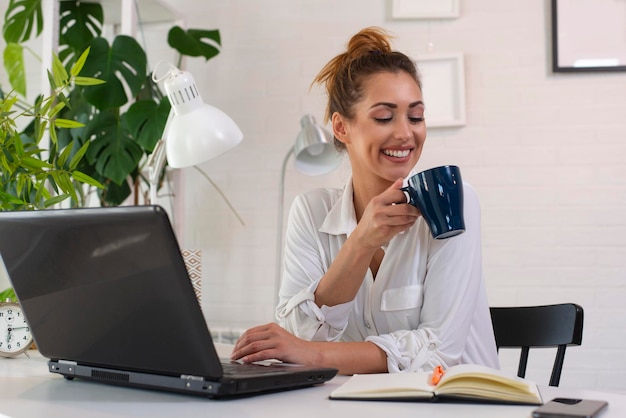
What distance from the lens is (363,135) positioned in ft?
5.86

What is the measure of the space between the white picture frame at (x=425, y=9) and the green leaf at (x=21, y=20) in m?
1.33

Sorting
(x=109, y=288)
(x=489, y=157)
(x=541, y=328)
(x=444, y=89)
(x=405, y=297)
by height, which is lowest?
(x=541, y=328)

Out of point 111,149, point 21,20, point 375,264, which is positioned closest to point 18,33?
point 21,20

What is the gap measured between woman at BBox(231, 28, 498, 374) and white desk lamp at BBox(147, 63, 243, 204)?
264mm

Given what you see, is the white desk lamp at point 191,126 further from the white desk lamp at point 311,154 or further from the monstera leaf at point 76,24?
the monstera leaf at point 76,24

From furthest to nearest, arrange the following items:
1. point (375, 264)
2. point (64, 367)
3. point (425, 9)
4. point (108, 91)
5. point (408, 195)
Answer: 1. point (425, 9)
2. point (108, 91)
3. point (375, 264)
4. point (408, 195)
5. point (64, 367)

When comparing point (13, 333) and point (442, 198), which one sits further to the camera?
point (13, 333)

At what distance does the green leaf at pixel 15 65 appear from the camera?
3.10 metres

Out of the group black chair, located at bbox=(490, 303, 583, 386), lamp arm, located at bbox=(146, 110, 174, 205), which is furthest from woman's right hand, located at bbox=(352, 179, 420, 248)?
lamp arm, located at bbox=(146, 110, 174, 205)

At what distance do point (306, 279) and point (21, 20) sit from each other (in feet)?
5.76

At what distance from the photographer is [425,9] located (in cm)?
322

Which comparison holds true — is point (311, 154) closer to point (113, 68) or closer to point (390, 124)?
point (113, 68)

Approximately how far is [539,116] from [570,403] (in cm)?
237

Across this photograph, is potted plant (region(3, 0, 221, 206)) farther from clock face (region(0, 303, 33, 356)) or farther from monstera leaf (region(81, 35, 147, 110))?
clock face (region(0, 303, 33, 356))
